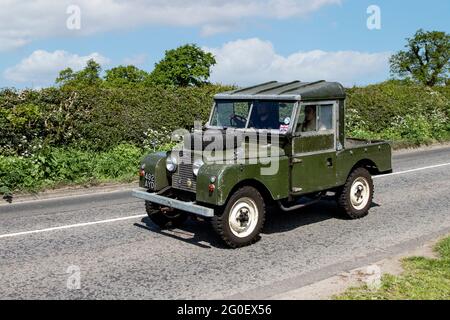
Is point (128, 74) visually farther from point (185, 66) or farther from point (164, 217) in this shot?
point (164, 217)

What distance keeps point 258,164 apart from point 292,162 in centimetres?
67

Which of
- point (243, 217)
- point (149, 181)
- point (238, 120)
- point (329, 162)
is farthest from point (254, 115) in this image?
point (149, 181)

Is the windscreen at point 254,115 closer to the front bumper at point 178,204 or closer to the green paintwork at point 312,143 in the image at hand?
the green paintwork at point 312,143

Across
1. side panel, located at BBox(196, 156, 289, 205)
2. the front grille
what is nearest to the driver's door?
side panel, located at BBox(196, 156, 289, 205)

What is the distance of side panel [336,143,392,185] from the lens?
8578 millimetres

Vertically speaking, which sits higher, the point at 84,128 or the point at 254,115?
the point at 254,115

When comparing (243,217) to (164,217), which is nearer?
(243,217)

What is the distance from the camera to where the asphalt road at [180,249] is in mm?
5969

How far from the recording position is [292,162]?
778 centimetres

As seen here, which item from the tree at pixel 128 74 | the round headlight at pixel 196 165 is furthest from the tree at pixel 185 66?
the round headlight at pixel 196 165

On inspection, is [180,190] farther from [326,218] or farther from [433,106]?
[433,106]

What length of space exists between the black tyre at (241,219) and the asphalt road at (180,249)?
0.17 meters
